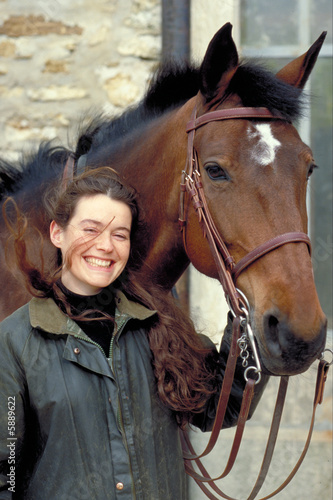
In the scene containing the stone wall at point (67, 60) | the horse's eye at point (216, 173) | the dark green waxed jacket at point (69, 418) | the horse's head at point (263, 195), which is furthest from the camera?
the stone wall at point (67, 60)

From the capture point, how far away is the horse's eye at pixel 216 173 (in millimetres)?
1779

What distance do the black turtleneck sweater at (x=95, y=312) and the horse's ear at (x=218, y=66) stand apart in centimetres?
82

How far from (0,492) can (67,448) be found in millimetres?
197

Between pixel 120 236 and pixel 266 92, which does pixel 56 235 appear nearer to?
pixel 120 236

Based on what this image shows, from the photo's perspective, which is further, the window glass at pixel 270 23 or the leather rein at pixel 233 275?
the window glass at pixel 270 23

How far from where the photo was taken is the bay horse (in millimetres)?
1571

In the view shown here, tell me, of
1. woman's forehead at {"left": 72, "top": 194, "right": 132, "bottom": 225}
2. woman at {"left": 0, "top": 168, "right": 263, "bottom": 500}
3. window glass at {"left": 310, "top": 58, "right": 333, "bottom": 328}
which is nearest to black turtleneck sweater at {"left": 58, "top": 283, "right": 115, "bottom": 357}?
woman at {"left": 0, "top": 168, "right": 263, "bottom": 500}

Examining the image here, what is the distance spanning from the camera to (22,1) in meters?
3.67

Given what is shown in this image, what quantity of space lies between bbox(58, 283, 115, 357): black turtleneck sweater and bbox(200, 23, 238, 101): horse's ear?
82 cm

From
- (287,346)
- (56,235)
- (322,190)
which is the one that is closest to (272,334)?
(287,346)

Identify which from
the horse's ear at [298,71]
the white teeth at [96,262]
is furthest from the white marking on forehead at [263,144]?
the white teeth at [96,262]

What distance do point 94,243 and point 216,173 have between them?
488 millimetres

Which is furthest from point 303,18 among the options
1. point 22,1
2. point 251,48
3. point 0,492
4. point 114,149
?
point 0,492

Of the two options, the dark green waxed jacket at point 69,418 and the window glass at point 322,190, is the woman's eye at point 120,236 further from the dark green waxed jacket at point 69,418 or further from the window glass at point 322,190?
the window glass at point 322,190
